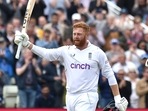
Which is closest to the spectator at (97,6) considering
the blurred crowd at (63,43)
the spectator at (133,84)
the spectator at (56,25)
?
the blurred crowd at (63,43)

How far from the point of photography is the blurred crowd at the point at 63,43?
16.8 meters

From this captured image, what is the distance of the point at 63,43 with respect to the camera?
1805cm

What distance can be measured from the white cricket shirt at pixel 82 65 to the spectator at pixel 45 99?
502cm

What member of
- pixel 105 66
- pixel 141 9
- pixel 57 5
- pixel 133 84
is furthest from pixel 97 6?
pixel 105 66

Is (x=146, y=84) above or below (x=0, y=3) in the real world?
below

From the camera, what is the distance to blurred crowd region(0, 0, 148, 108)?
16.8m

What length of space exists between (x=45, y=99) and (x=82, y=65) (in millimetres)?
5281

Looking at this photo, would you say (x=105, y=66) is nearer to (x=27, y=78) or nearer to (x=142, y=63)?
(x=27, y=78)

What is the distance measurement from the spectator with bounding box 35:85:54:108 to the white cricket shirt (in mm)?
5016

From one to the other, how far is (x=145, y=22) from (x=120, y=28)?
1007 mm

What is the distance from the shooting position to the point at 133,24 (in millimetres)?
19703

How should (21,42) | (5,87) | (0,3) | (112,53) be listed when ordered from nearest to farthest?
(21,42) < (5,87) < (112,53) < (0,3)

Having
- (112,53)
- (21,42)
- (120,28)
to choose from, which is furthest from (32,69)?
(21,42)

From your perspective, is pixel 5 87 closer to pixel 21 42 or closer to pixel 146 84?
pixel 146 84
